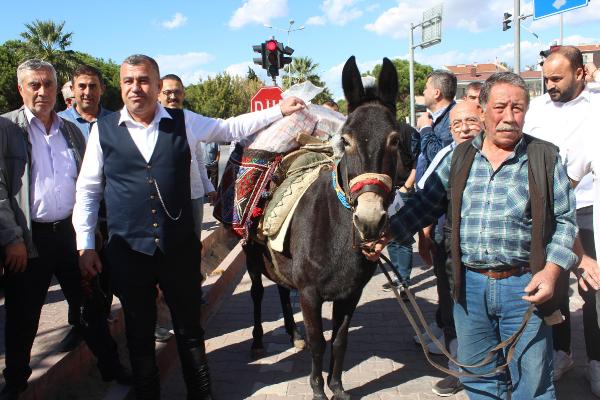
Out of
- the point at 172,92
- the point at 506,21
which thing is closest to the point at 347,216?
the point at 172,92

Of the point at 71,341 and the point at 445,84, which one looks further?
the point at 445,84

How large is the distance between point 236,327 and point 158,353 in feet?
3.67

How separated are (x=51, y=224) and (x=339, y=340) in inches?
84.5

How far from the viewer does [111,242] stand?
9.99ft

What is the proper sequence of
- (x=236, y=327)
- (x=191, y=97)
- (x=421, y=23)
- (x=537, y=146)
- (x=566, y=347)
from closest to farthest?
(x=537, y=146)
(x=566, y=347)
(x=236, y=327)
(x=421, y=23)
(x=191, y=97)

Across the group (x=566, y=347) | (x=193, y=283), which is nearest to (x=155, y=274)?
(x=193, y=283)

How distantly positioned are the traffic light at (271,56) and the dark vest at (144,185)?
7.64 meters

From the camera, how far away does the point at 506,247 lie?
2.35 metres

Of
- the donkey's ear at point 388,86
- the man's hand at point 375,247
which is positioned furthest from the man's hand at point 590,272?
the donkey's ear at point 388,86

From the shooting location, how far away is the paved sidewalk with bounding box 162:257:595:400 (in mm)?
3729

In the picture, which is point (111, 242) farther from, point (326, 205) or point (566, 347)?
point (566, 347)

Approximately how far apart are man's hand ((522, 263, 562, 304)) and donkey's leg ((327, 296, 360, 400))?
4.52ft

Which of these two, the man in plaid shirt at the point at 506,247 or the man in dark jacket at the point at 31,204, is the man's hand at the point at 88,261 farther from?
the man in plaid shirt at the point at 506,247

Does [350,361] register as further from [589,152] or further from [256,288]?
[589,152]
